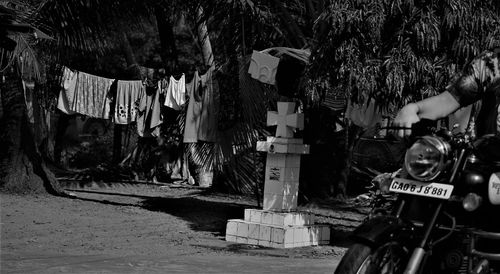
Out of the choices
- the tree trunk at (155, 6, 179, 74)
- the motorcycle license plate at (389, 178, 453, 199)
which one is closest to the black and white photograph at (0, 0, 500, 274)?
the motorcycle license plate at (389, 178, 453, 199)

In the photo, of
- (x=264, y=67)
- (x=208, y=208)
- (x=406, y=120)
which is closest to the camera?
(x=406, y=120)

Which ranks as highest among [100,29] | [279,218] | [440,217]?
[100,29]

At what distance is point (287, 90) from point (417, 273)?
619 cm

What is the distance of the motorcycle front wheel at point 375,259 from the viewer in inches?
144

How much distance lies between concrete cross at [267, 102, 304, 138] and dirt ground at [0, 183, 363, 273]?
4.53ft

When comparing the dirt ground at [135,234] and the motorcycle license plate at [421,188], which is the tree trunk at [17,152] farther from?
the motorcycle license plate at [421,188]

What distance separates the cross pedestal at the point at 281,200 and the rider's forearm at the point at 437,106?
16.2ft

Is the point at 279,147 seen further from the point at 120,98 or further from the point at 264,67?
the point at 120,98

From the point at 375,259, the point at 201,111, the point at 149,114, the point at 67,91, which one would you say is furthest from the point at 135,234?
the point at 375,259

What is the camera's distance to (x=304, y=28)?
38.8 feet

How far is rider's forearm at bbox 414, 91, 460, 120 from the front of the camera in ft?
13.7

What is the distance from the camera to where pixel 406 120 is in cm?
404

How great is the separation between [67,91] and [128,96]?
3.71 feet

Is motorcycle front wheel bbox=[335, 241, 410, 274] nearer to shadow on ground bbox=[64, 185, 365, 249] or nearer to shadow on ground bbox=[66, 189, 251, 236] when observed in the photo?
shadow on ground bbox=[64, 185, 365, 249]
